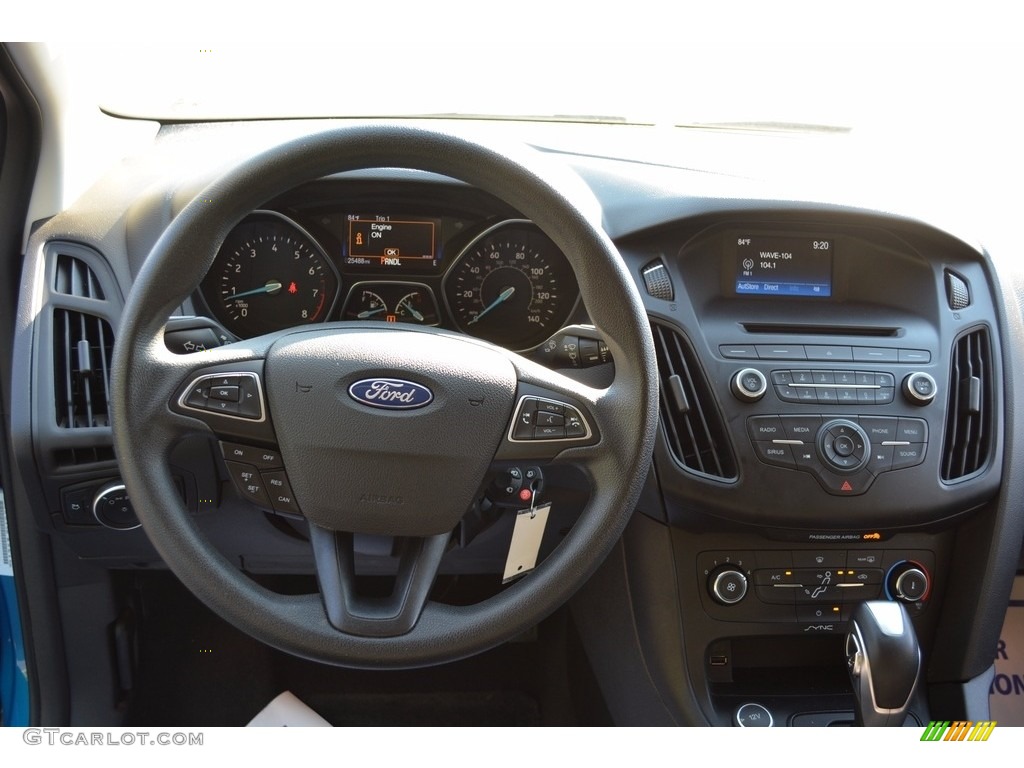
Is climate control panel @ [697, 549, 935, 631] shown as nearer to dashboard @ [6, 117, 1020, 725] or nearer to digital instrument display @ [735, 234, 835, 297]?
dashboard @ [6, 117, 1020, 725]

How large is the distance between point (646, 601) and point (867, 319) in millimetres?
634

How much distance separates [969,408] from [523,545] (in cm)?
82

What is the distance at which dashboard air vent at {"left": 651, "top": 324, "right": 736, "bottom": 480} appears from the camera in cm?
139

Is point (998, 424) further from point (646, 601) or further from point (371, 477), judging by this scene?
point (371, 477)

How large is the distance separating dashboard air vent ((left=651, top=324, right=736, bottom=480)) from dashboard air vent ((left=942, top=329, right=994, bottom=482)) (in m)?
0.39

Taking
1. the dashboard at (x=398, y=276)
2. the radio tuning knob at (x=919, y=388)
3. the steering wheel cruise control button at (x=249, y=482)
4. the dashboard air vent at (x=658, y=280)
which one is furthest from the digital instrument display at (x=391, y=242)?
the radio tuning knob at (x=919, y=388)

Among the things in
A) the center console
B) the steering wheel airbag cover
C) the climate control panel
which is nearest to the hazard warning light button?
the center console

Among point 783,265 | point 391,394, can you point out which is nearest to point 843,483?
point 783,265

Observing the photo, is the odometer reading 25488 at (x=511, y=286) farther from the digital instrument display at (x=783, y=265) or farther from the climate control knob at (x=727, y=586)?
the climate control knob at (x=727, y=586)

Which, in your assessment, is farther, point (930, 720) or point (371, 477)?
point (930, 720)

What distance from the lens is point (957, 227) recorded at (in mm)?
1481

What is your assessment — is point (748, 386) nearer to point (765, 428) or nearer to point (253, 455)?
point (765, 428)

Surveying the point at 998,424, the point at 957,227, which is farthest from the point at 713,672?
the point at 957,227

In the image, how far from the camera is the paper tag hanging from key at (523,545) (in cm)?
119
